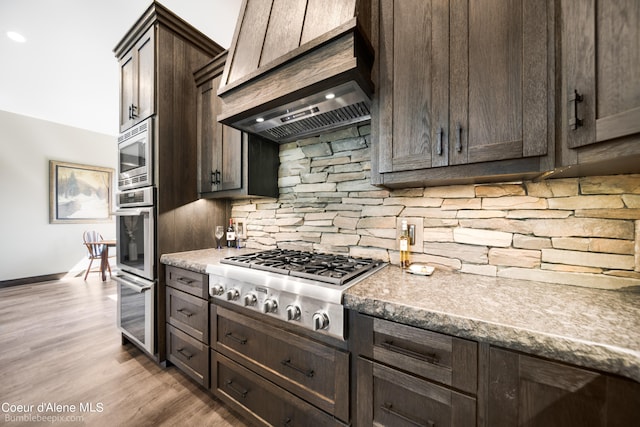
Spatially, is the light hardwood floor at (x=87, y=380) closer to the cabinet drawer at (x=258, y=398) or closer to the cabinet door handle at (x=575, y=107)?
the cabinet drawer at (x=258, y=398)

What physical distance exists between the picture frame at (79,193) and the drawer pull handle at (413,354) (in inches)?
266

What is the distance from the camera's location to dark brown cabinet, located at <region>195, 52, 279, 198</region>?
1870mm

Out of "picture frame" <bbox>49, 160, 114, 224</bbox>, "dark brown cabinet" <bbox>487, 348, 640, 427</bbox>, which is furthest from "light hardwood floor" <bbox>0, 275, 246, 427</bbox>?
"picture frame" <bbox>49, 160, 114, 224</bbox>

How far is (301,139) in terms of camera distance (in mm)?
1961

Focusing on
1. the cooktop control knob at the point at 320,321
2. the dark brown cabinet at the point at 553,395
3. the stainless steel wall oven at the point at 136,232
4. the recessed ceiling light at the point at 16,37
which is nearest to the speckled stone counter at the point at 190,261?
the stainless steel wall oven at the point at 136,232

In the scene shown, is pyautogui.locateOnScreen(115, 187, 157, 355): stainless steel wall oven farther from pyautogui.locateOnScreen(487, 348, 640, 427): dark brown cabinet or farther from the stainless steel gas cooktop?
pyautogui.locateOnScreen(487, 348, 640, 427): dark brown cabinet

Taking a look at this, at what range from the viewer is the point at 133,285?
2002 millimetres

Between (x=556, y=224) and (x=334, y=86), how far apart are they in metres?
1.29

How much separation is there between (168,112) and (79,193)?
4.87 metres

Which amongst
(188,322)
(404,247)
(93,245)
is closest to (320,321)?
(404,247)

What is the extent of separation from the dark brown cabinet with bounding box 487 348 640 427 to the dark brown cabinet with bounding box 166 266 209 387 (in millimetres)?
1557

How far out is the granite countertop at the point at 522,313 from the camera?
1.94 feet

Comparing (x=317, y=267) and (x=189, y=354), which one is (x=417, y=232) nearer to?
(x=317, y=267)

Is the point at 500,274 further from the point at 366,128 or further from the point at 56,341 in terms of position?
the point at 56,341
